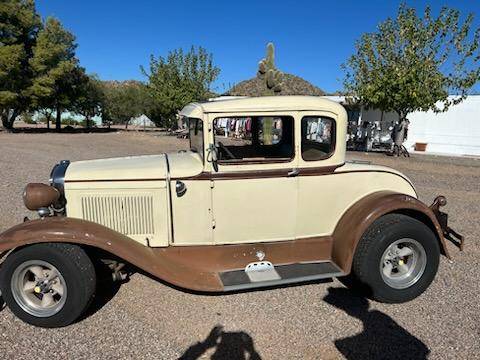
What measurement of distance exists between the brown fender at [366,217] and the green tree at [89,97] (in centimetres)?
3397

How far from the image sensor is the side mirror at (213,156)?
12.2 feet

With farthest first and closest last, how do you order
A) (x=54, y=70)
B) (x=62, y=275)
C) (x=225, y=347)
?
(x=54, y=70) → (x=62, y=275) → (x=225, y=347)

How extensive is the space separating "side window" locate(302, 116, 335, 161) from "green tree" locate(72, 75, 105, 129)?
110 ft

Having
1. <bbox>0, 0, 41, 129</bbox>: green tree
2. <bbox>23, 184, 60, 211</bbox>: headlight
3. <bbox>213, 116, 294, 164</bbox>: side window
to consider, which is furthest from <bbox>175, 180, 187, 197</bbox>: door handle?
<bbox>0, 0, 41, 129</bbox>: green tree

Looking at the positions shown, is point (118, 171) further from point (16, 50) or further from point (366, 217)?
point (16, 50)

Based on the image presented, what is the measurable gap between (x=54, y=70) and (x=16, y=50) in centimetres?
291

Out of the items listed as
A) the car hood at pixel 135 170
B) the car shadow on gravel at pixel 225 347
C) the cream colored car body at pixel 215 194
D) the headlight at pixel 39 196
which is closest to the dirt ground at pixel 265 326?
the car shadow on gravel at pixel 225 347

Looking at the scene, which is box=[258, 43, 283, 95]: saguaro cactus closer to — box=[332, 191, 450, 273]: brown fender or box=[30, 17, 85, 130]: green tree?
box=[332, 191, 450, 273]: brown fender

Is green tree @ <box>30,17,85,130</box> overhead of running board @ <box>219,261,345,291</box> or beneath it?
overhead

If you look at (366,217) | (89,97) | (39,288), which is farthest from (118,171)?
(89,97)

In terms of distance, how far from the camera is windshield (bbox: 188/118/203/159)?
4.01 m

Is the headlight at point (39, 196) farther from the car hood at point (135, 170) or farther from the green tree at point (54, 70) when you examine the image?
the green tree at point (54, 70)

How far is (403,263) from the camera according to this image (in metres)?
4.11

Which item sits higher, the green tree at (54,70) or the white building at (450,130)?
the green tree at (54,70)
